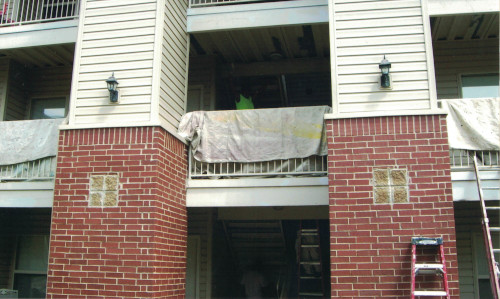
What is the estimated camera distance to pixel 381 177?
6.87 m

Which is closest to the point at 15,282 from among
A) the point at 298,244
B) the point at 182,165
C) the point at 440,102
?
the point at 182,165

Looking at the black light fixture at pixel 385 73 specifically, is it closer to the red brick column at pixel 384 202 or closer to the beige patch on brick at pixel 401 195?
the red brick column at pixel 384 202

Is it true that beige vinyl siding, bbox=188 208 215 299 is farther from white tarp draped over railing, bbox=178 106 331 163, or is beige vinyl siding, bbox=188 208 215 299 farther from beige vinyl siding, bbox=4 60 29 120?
beige vinyl siding, bbox=4 60 29 120

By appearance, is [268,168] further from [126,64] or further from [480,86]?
[480,86]

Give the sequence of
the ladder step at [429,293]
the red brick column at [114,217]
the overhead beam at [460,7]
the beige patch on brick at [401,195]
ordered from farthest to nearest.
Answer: the overhead beam at [460,7], the red brick column at [114,217], the beige patch on brick at [401,195], the ladder step at [429,293]

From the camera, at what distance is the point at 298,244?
32.4ft

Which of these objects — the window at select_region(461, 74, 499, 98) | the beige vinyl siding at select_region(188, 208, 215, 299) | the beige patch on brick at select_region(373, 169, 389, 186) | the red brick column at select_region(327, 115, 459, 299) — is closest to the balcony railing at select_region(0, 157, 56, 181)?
the beige vinyl siding at select_region(188, 208, 215, 299)

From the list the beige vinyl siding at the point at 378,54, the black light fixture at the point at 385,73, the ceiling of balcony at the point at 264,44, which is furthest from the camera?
the ceiling of balcony at the point at 264,44

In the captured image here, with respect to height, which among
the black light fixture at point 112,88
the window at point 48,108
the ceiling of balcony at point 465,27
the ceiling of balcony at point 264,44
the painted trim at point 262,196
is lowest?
the painted trim at point 262,196

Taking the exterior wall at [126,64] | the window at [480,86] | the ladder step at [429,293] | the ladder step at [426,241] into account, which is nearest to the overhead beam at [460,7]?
the window at [480,86]

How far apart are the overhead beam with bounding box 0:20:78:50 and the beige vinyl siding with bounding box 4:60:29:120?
1.41 meters

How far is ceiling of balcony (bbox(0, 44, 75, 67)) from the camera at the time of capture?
994 centimetres

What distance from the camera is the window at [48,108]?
35.7 ft

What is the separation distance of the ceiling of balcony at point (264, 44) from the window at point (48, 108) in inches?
122
